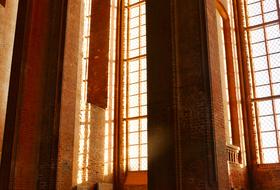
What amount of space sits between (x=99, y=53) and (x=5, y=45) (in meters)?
4.87

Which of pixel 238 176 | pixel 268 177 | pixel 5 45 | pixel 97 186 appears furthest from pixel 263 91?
pixel 5 45

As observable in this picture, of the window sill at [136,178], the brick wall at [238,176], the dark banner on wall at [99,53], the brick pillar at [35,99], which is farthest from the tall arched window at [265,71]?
the brick pillar at [35,99]

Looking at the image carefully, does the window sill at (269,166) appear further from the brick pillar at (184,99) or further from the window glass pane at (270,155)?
the brick pillar at (184,99)

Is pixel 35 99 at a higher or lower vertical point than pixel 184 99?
higher

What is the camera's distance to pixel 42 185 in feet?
30.0

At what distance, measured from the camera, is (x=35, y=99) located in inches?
398

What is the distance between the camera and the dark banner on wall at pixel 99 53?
14.4 metres

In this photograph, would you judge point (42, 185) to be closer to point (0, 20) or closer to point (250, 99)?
point (0, 20)

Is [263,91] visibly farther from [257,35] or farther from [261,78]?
[257,35]

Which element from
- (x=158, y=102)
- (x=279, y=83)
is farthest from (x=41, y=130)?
(x=279, y=83)

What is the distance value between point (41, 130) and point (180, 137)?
4.29m

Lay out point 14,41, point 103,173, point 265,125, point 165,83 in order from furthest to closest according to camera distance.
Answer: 1. point 103,173
2. point 265,125
3. point 14,41
4. point 165,83

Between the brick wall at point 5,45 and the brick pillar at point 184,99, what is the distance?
4.69 metres

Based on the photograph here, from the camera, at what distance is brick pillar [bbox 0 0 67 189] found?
31.0ft
